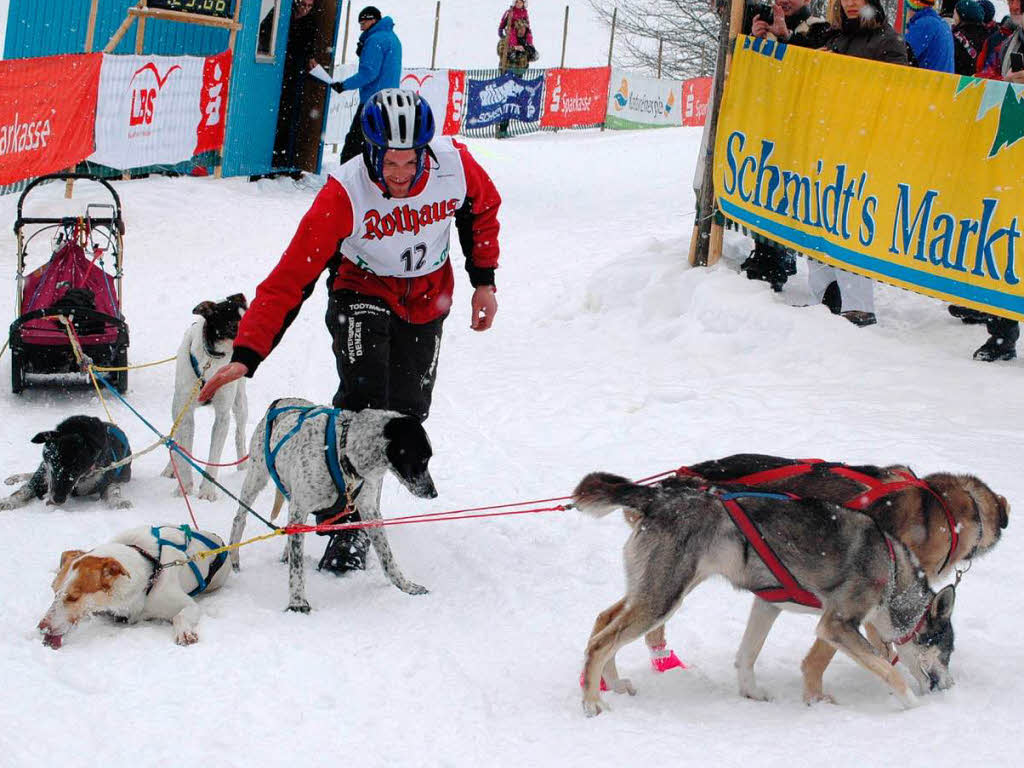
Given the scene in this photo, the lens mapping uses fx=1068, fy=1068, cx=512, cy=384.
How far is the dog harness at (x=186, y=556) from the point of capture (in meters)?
3.70

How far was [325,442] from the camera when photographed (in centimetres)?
395

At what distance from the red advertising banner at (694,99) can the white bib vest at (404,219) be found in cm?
2128

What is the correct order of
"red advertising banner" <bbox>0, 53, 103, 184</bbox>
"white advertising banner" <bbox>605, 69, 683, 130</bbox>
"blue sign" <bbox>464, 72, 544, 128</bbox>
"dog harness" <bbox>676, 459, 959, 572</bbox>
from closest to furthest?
"dog harness" <bbox>676, 459, 959, 572</bbox>
"red advertising banner" <bbox>0, 53, 103, 184</bbox>
"blue sign" <bbox>464, 72, 544, 128</bbox>
"white advertising banner" <bbox>605, 69, 683, 130</bbox>

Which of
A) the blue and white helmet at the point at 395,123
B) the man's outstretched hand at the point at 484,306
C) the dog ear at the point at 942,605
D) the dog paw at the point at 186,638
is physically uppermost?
the blue and white helmet at the point at 395,123

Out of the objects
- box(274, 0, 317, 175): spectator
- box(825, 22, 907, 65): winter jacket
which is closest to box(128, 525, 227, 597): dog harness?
box(825, 22, 907, 65): winter jacket

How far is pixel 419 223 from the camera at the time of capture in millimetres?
4102

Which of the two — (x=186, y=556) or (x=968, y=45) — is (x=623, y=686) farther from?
(x=968, y=45)

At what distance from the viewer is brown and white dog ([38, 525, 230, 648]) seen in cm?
344

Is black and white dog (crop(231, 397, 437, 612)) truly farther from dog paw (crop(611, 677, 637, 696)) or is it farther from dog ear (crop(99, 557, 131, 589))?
dog paw (crop(611, 677, 637, 696))

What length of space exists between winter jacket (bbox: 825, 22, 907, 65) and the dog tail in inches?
201

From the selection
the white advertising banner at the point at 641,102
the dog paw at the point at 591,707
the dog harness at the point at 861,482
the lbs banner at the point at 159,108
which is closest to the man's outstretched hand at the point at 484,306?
the dog harness at the point at 861,482

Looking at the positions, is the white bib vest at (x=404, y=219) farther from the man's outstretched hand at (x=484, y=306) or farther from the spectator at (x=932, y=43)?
the spectator at (x=932, y=43)

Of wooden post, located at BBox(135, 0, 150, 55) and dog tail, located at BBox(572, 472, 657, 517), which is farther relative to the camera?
wooden post, located at BBox(135, 0, 150, 55)

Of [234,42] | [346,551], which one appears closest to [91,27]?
[234,42]
